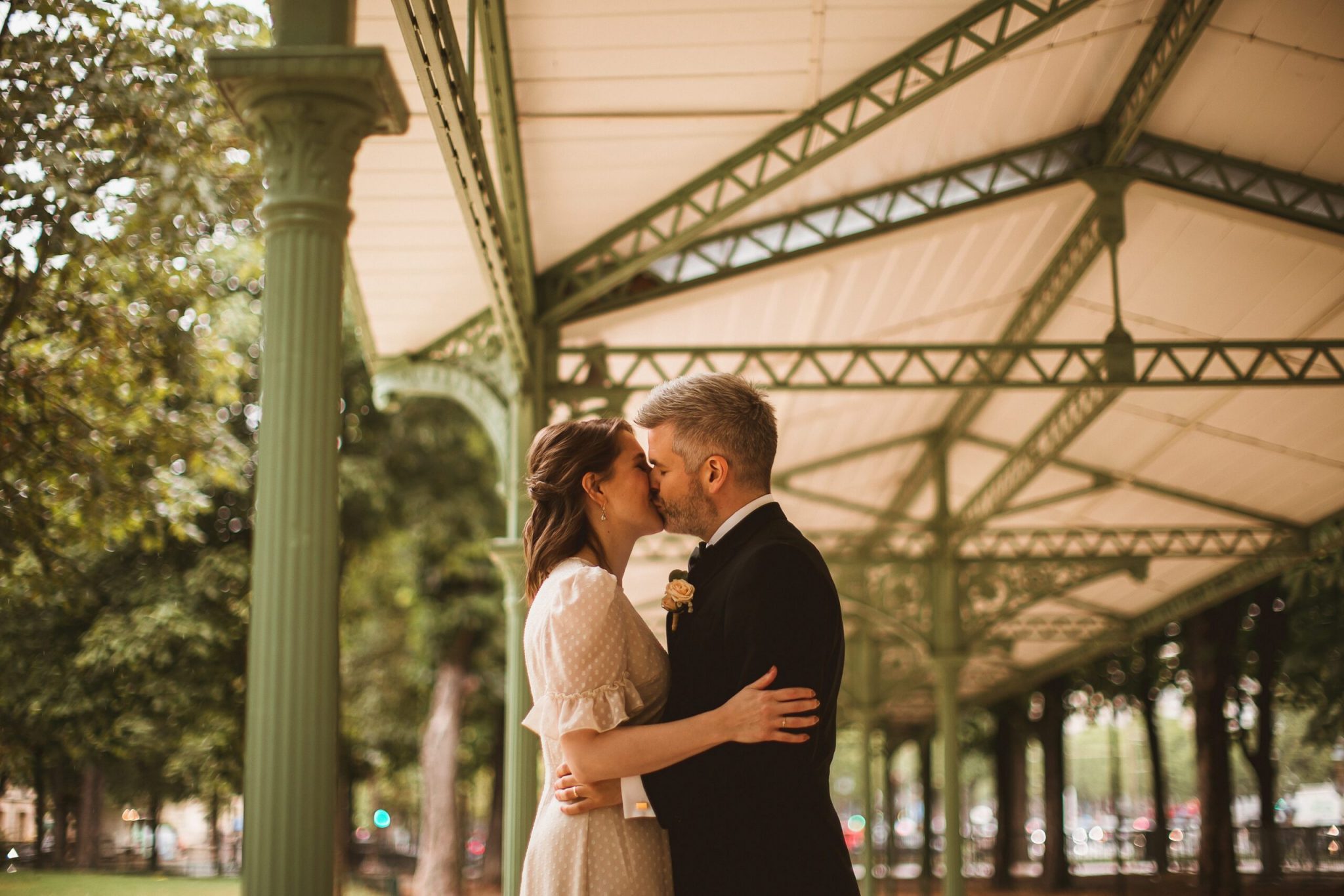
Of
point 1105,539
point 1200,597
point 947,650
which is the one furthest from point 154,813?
point 1200,597

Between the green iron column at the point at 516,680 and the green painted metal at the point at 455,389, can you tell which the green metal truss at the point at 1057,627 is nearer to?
the green painted metal at the point at 455,389

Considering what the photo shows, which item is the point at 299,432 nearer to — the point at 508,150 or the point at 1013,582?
the point at 508,150

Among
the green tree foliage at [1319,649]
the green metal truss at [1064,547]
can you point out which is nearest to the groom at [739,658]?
the green metal truss at [1064,547]

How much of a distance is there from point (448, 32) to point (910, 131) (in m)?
5.10

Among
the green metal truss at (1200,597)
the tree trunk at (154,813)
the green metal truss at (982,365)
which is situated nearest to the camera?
the green metal truss at (982,365)

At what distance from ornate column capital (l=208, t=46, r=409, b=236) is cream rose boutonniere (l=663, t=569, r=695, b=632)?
1.41 m

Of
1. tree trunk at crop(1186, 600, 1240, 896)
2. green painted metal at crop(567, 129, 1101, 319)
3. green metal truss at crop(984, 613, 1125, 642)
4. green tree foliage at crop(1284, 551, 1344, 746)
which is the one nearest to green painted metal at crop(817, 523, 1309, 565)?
green tree foliage at crop(1284, 551, 1344, 746)

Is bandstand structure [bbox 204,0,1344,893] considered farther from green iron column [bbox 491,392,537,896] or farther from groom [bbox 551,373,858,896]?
groom [bbox 551,373,858,896]

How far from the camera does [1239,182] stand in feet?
36.1

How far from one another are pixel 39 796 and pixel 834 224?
7.07 metres

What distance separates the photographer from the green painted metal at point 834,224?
1049 centimetres

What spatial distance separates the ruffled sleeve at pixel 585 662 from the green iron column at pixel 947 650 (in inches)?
591

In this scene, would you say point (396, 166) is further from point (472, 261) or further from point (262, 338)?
point (262, 338)

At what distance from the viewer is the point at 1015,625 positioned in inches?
985
